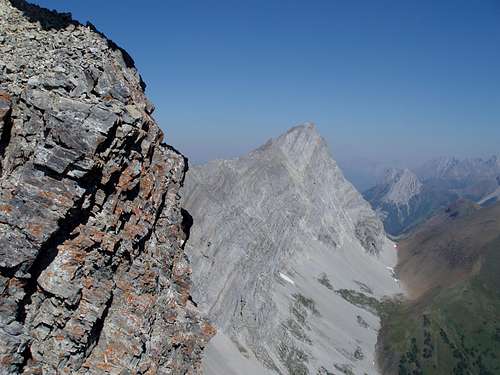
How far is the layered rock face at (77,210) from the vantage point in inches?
867

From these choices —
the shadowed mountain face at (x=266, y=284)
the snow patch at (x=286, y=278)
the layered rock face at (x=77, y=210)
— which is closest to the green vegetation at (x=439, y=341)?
the shadowed mountain face at (x=266, y=284)

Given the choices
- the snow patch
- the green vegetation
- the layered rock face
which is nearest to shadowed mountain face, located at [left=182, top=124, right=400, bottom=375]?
the snow patch

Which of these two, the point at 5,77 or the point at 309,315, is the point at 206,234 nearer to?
the point at 309,315

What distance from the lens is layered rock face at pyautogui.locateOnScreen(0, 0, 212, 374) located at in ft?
72.3

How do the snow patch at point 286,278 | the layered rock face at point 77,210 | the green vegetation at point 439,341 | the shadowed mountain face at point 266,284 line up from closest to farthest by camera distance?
the layered rock face at point 77,210
the shadowed mountain face at point 266,284
the snow patch at point 286,278
the green vegetation at point 439,341

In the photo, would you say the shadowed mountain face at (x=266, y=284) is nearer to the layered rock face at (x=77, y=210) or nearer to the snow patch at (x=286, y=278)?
the snow patch at (x=286, y=278)

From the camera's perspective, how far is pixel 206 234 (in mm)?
130250

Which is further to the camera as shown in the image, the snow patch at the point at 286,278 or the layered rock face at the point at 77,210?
the snow patch at the point at 286,278

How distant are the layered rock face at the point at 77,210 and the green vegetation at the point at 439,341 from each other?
150 metres

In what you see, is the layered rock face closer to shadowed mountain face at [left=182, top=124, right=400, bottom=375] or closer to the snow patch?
shadowed mountain face at [left=182, top=124, right=400, bottom=375]

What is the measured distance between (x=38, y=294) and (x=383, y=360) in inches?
6315

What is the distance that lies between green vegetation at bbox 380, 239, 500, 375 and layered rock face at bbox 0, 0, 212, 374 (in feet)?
493

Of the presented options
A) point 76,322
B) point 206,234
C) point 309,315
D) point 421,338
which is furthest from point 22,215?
point 421,338

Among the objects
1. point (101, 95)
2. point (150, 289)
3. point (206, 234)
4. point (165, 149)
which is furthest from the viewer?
point (206, 234)
